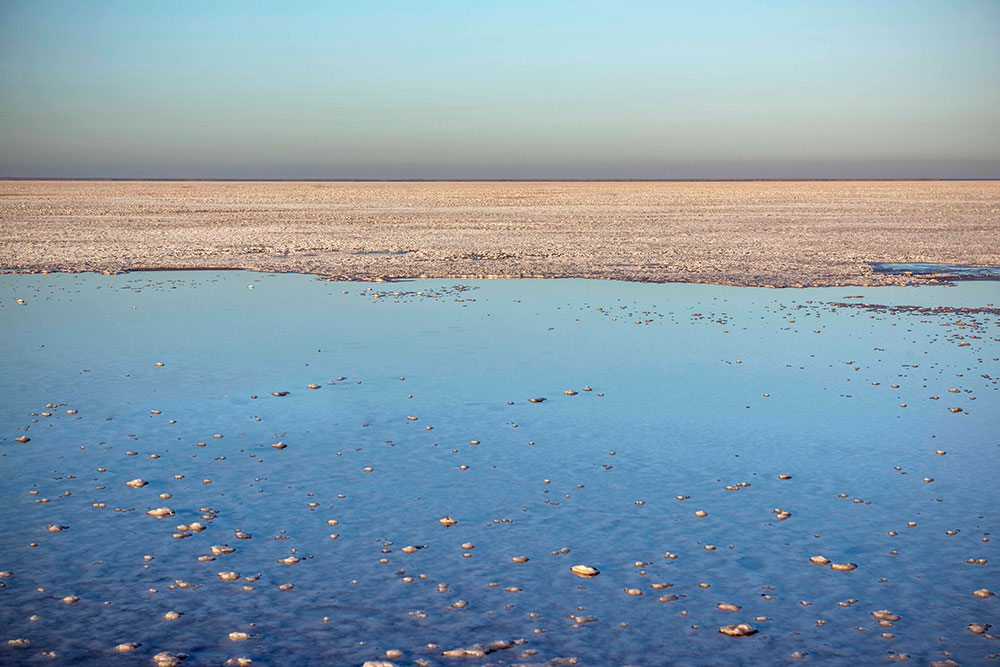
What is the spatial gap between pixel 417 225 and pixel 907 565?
35.7 m

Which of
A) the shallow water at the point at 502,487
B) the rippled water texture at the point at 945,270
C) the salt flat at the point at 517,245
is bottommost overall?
the shallow water at the point at 502,487

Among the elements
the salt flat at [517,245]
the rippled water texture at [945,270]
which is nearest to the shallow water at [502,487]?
the rippled water texture at [945,270]

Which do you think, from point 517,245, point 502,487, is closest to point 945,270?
point 517,245

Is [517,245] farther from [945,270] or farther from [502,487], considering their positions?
[502,487]

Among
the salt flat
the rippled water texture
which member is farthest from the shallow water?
the salt flat

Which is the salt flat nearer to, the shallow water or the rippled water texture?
the rippled water texture

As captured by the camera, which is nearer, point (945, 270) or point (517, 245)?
point (945, 270)

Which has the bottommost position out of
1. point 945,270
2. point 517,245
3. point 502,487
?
point 502,487

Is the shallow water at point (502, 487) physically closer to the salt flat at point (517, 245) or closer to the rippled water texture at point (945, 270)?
the rippled water texture at point (945, 270)

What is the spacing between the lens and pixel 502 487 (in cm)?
741

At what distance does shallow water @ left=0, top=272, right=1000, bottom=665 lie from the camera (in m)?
5.12

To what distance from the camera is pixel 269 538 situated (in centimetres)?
634

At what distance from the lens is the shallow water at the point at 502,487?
5.12 m

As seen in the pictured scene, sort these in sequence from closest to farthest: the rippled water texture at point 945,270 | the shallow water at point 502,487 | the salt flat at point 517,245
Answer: the shallow water at point 502,487 < the rippled water texture at point 945,270 < the salt flat at point 517,245
